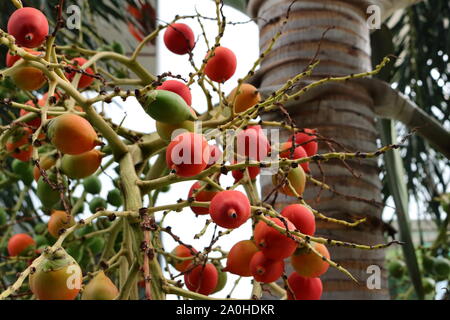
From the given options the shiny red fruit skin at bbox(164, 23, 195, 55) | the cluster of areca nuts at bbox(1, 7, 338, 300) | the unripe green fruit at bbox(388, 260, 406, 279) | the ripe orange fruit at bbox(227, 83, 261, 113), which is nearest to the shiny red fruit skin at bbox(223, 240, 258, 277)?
the cluster of areca nuts at bbox(1, 7, 338, 300)

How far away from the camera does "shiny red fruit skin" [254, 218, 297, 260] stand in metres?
0.58

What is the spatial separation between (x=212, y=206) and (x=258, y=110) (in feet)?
0.40

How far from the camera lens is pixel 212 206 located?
0.56 m

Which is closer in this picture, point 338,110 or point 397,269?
point 338,110

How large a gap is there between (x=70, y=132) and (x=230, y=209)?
20 centimetres

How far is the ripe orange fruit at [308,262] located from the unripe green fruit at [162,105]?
0.69ft

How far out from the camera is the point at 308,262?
2.01 feet

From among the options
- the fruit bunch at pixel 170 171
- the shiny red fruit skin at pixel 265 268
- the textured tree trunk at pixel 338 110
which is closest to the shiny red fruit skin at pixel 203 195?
the fruit bunch at pixel 170 171

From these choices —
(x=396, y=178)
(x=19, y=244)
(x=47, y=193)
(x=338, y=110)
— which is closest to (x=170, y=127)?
(x=47, y=193)

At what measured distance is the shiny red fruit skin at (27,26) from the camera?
0.63m

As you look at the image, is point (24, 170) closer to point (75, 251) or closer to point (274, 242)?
point (75, 251)

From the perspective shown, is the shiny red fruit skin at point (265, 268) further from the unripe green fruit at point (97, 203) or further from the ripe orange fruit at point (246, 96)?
the unripe green fruit at point (97, 203)

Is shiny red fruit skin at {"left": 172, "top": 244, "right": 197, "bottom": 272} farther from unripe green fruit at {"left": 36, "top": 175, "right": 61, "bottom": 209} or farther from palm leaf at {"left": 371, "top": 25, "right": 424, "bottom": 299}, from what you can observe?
palm leaf at {"left": 371, "top": 25, "right": 424, "bottom": 299}
